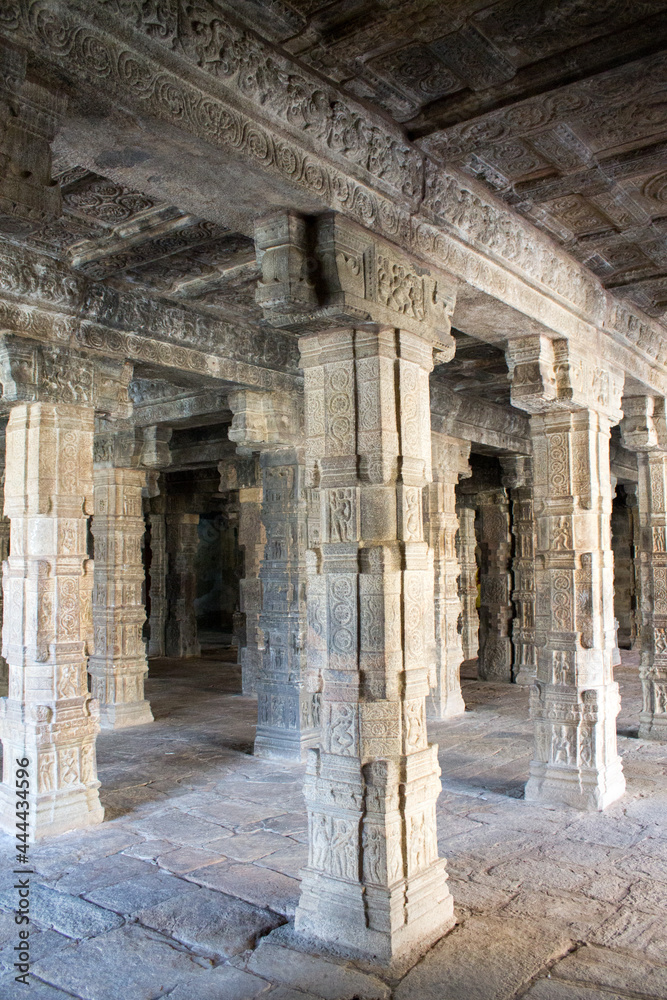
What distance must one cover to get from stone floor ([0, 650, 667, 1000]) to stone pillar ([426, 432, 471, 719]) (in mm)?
2571

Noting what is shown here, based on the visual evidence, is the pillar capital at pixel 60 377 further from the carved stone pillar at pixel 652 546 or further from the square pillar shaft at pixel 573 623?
the carved stone pillar at pixel 652 546

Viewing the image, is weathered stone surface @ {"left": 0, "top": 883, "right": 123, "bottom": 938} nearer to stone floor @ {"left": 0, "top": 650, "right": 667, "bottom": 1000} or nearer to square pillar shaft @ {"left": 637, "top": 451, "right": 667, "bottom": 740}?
stone floor @ {"left": 0, "top": 650, "right": 667, "bottom": 1000}

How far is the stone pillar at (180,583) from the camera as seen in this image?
18.0 metres

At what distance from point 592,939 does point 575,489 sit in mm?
3767

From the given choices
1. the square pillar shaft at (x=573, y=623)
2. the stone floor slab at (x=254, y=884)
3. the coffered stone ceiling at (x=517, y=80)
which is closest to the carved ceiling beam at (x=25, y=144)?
the coffered stone ceiling at (x=517, y=80)

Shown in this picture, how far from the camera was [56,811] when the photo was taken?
655 cm

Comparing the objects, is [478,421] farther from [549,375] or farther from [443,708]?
[549,375]

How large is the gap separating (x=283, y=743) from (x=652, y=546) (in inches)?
197

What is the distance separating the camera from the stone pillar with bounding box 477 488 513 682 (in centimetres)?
1439

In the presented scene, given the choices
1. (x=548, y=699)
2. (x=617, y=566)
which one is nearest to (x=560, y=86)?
(x=548, y=699)

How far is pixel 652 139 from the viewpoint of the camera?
15.3ft

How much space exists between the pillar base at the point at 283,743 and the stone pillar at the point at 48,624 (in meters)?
2.54

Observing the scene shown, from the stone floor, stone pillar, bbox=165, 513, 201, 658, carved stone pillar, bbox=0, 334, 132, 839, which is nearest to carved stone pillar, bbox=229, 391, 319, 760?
the stone floor

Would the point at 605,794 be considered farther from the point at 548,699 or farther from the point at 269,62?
the point at 269,62
